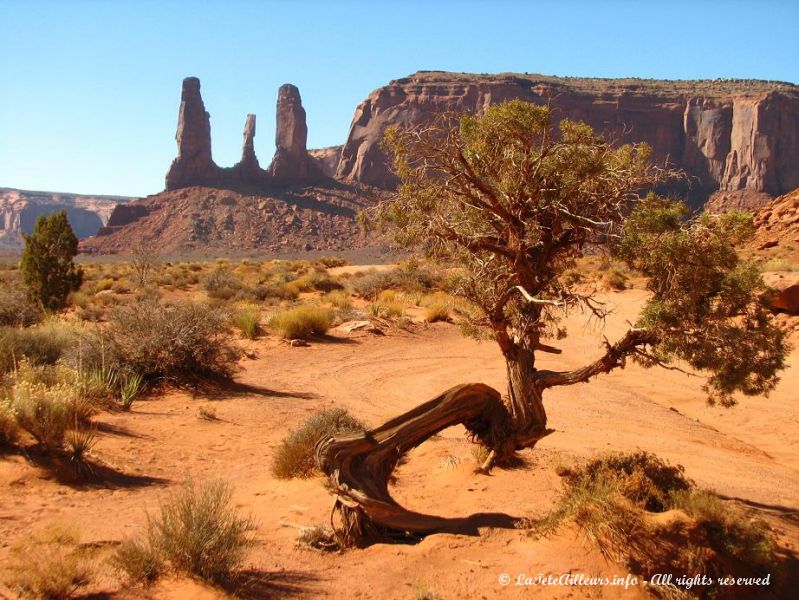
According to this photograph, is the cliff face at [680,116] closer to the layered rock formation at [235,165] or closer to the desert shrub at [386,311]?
the layered rock formation at [235,165]

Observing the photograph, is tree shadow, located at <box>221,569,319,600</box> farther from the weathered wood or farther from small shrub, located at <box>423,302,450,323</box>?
small shrub, located at <box>423,302,450,323</box>

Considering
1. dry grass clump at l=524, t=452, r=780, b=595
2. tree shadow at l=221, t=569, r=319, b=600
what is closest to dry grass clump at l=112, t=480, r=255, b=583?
tree shadow at l=221, t=569, r=319, b=600

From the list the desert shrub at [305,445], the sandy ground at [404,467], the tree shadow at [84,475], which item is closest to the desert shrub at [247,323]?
the sandy ground at [404,467]

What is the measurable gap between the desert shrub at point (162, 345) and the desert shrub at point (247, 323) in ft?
15.2

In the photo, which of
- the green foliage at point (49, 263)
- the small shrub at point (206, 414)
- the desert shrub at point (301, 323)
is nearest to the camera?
the small shrub at point (206, 414)

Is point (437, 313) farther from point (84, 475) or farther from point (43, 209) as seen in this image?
point (43, 209)

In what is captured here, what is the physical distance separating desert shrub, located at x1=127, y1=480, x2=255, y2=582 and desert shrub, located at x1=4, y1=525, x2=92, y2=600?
0.30 meters

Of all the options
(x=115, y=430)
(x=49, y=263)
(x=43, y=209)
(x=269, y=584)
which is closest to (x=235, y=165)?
(x=49, y=263)

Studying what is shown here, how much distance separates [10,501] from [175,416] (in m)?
4.19

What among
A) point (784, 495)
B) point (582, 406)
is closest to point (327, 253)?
point (582, 406)

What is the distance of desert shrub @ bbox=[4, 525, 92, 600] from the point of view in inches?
170

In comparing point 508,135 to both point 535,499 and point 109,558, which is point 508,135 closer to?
point 535,499

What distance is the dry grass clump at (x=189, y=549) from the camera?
4.76 meters

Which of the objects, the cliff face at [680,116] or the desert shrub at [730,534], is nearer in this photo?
the desert shrub at [730,534]
